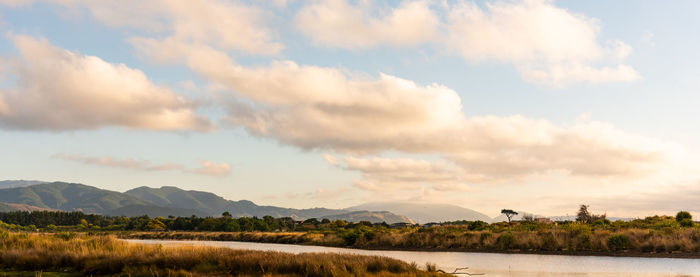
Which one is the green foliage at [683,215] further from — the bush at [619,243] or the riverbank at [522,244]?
the bush at [619,243]

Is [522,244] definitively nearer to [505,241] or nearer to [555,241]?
[505,241]

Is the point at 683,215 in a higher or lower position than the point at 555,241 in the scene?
higher

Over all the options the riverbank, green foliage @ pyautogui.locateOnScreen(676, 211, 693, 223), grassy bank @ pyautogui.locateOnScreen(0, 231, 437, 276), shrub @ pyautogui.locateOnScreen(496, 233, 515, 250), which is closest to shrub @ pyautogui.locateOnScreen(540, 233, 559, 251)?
the riverbank

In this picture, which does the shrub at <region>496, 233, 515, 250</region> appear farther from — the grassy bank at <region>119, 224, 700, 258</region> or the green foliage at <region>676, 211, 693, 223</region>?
the green foliage at <region>676, 211, 693, 223</region>

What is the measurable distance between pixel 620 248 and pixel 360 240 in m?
33.0

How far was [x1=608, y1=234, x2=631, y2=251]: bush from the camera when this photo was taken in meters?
48.3

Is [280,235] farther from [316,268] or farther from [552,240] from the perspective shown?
[316,268]

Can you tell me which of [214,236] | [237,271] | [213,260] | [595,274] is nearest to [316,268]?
[237,271]

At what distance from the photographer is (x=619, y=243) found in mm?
48594

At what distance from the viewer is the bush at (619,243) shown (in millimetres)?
48281

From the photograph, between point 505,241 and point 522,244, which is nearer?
point 522,244

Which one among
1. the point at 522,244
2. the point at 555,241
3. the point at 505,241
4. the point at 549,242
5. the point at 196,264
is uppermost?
the point at 555,241

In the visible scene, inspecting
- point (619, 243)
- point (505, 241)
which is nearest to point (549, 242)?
point (505, 241)

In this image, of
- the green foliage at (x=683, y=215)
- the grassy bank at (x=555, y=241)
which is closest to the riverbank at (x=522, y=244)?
the grassy bank at (x=555, y=241)
